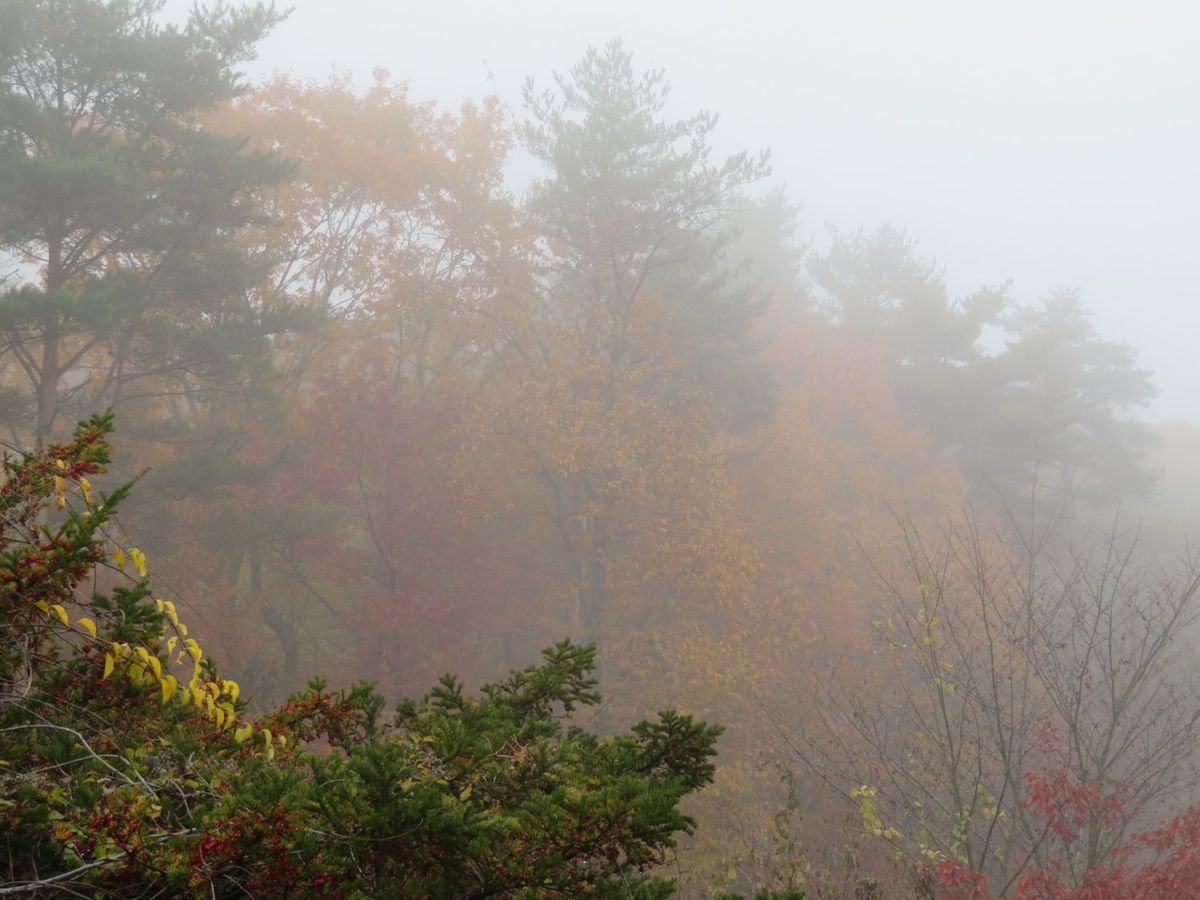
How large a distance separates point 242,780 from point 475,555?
11.6 m

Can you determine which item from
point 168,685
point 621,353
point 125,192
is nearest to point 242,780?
point 168,685

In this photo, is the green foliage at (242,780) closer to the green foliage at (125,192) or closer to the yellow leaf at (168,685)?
the yellow leaf at (168,685)

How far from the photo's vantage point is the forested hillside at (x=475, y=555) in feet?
7.19

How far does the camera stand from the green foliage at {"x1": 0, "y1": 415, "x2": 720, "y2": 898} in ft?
5.82

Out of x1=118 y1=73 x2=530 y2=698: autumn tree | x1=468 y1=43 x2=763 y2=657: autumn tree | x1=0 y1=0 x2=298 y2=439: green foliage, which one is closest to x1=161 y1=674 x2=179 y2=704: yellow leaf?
x1=0 y1=0 x2=298 y2=439: green foliage

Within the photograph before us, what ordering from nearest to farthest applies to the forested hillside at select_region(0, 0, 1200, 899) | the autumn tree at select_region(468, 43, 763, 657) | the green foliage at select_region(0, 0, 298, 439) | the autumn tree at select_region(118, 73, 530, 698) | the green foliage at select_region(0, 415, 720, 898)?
the green foliage at select_region(0, 415, 720, 898) → the forested hillside at select_region(0, 0, 1200, 899) → the green foliage at select_region(0, 0, 298, 439) → the autumn tree at select_region(118, 73, 530, 698) → the autumn tree at select_region(468, 43, 763, 657)

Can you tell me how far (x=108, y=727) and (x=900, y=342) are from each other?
31.1m

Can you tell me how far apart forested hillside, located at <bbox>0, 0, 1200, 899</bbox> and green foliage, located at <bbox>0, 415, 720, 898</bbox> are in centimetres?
2

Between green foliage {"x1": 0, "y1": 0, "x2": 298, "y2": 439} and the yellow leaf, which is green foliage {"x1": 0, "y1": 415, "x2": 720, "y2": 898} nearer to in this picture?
the yellow leaf

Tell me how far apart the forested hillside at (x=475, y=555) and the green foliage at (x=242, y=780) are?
0.6 inches

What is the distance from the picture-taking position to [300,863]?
1.83m

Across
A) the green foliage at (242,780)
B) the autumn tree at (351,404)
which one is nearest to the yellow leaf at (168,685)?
the green foliage at (242,780)

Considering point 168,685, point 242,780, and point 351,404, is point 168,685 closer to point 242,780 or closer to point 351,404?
point 242,780

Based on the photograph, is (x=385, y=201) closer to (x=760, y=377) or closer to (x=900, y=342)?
(x=760, y=377)
